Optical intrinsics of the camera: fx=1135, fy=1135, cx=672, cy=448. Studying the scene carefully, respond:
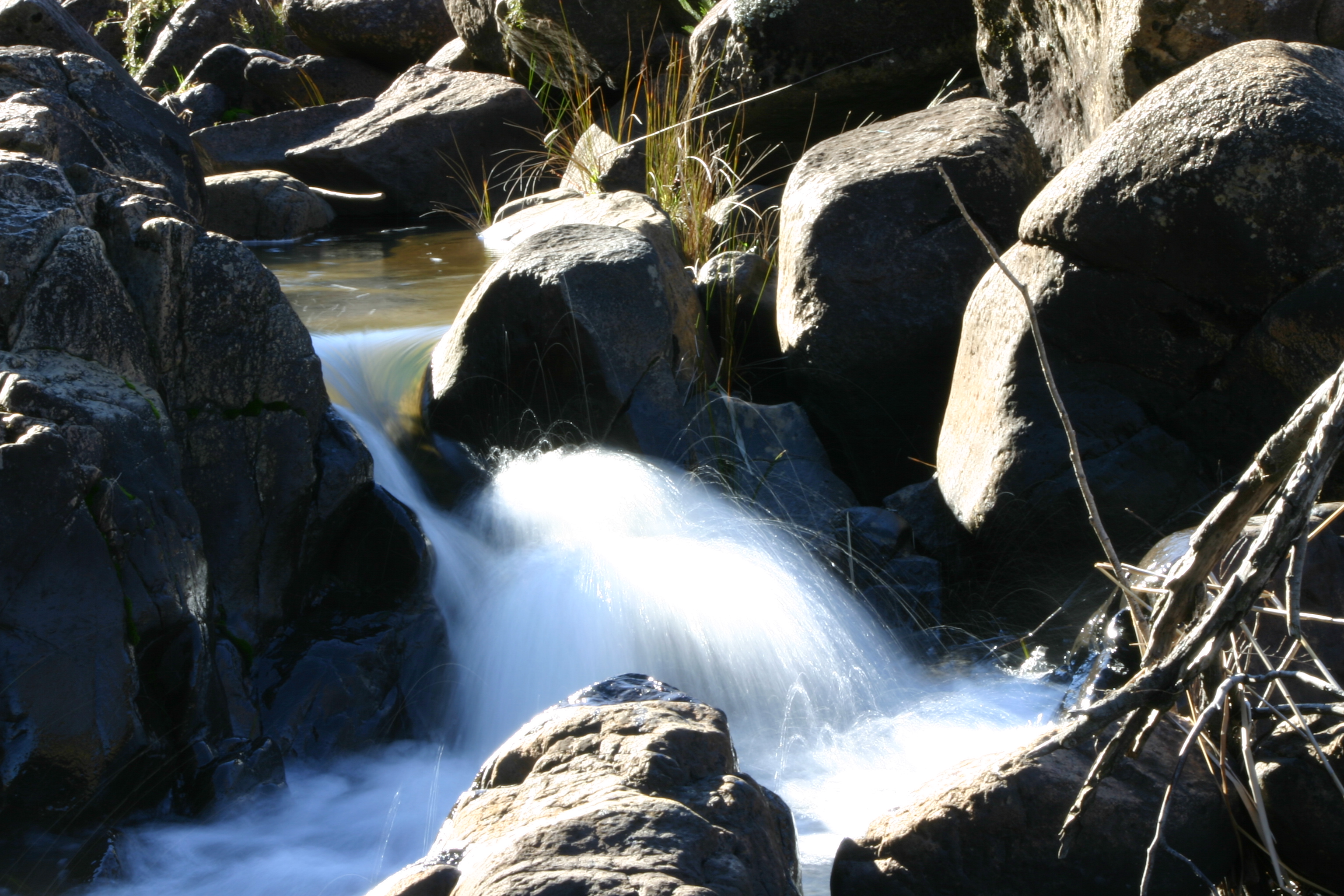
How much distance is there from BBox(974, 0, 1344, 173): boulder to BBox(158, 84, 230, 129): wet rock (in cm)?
927

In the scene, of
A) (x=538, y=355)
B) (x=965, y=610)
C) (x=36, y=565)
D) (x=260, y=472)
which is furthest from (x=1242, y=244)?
(x=36, y=565)

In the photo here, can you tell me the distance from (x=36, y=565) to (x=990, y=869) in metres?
2.33

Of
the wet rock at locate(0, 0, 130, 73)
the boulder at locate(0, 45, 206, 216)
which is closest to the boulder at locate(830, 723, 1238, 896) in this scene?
the boulder at locate(0, 45, 206, 216)

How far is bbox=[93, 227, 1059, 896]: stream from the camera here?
302 cm

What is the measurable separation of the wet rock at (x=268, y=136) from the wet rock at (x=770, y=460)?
7.00 meters

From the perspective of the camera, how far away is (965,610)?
4375 mm

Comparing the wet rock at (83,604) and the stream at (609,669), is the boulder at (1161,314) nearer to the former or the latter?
the stream at (609,669)

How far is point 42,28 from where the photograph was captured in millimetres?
7844

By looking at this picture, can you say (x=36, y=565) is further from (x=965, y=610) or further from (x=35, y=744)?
(x=965, y=610)

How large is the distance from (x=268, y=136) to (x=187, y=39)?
15.1ft

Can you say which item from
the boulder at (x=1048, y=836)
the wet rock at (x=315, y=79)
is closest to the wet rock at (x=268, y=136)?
the wet rock at (x=315, y=79)

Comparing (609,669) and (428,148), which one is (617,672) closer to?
(609,669)

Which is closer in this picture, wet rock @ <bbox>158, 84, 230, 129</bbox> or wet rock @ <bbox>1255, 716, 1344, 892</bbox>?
wet rock @ <bbox>1255, 716, 1344, 892</bbox>

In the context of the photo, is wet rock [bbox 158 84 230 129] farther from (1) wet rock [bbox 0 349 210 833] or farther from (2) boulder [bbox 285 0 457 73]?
(1) wet rock [bbox 0 349 210 833]
